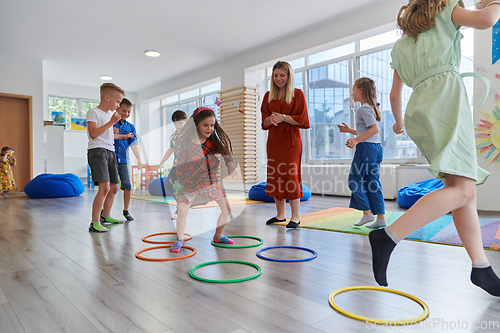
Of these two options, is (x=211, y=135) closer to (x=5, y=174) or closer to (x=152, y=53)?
(x=152, y=53)

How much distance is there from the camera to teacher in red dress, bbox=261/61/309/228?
2779mm

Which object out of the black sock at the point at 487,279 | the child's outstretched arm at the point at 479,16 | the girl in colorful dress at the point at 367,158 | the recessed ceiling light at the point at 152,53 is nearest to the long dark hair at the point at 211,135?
the girl in colorful dress at the point at 367,158

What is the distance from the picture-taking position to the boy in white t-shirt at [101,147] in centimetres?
273

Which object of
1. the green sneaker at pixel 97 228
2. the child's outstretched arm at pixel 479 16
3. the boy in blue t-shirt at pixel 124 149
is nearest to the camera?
the child's outstretched arm at pixel 479 16

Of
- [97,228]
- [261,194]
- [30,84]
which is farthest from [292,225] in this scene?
[30,84]

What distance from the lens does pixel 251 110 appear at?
7.14 m

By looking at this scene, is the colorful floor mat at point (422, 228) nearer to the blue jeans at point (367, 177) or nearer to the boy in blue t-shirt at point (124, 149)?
the blue jeans at point (367, 177)

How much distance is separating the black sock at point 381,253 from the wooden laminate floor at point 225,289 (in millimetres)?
100

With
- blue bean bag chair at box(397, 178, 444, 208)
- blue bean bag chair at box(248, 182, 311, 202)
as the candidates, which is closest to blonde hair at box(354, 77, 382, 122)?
blue bean bag chair at box(397, 178, 444, 208)

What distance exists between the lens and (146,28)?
5.50 meters

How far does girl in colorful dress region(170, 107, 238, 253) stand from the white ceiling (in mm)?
3110

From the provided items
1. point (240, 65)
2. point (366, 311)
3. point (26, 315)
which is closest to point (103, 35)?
point (240, 65)

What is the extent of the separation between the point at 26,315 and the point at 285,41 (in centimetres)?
574

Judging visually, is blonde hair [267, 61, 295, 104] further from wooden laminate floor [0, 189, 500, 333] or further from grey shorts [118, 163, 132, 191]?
grey shorts [118, 163, 132, 191]
